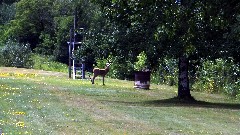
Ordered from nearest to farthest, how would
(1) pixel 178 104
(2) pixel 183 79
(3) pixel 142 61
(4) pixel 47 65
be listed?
(1) pixel 178 104 < (2) pixel 183 79 < (3) pixel 142 61 < (4) pixel 47 65

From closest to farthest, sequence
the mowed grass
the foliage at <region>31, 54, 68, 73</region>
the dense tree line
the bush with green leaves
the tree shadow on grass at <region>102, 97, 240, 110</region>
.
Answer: the mowed grass < the dense tree line < the tree shadow on grass at <region>102, 97, 240, 110</region> < the bush with green leaves < the foliage at <region>31, 54, 68, 73</region>

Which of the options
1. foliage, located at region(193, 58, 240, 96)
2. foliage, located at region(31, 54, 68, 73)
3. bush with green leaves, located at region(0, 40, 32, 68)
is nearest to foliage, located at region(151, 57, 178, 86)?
foliage, located at region(193, 58, 240, 96)

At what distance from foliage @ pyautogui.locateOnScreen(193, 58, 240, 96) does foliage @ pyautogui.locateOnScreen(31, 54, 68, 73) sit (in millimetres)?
24022

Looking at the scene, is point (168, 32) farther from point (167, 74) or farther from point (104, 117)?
point (167, 74)

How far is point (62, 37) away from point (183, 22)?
4318 centimetres

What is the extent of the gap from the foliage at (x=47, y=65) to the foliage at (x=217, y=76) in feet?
78.8


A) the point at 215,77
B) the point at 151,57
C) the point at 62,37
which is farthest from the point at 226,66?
the point at 62,37

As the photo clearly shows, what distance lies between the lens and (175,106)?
24.2m

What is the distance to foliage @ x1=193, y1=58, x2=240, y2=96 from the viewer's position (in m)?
35.6

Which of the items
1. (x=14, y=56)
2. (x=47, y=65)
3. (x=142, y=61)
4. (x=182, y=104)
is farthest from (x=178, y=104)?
(x=47, y=65)

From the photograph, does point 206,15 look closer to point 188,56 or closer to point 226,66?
point 188,56

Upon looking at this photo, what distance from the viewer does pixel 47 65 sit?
208ft

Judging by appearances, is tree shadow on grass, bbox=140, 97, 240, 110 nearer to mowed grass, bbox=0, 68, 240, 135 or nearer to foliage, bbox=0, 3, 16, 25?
mowed grass, bbox=0, 68, 240, 135

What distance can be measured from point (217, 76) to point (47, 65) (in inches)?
1155
